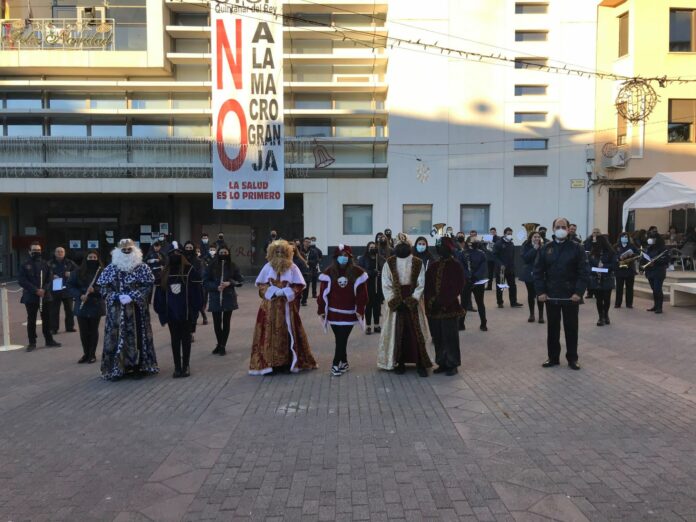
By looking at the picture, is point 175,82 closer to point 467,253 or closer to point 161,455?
point 467,253

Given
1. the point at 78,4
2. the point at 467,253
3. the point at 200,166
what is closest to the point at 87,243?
the point at 200,166

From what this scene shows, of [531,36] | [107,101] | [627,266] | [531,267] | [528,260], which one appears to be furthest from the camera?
[107,101]

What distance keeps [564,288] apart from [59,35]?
24.0 m

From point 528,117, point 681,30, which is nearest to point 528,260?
point 528,117

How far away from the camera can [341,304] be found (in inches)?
302

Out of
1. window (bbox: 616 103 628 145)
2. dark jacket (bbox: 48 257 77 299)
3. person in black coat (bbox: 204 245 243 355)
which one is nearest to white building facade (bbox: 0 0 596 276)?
window (bbox: 616 103 628 145)

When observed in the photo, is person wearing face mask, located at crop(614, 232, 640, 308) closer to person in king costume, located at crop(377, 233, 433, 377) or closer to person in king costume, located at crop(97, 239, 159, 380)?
person in king costume, located at crop(377, 233, 433, 377)

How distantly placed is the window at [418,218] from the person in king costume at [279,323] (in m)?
17.0

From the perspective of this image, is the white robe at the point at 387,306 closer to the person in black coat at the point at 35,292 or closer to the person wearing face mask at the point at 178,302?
the person wearing face mask at the point at 178,302

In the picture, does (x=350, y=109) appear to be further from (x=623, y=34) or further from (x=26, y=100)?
(x=26, y=100)

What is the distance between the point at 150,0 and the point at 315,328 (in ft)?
60.7

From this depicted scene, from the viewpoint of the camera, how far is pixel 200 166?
23953 millimetres

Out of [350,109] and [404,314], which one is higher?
[350,109]

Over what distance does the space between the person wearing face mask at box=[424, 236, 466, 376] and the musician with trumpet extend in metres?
A: 7.35
